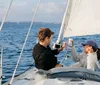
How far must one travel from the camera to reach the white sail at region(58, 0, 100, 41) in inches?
333

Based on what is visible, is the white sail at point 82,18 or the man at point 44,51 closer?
the man at point 44,51

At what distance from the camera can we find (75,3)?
28.1 ft

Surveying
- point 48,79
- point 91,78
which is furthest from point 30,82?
point 91,78

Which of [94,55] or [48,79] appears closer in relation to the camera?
[48,79]

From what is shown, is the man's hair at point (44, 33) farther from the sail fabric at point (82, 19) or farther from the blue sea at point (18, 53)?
the sail fabric at point (82, 19)

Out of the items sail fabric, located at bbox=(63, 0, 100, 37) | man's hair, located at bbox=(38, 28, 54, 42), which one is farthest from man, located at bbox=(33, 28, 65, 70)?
sail fabric, located at bbox=(63, 0, 100, 37)

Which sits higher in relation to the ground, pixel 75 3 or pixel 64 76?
pixel 75 3

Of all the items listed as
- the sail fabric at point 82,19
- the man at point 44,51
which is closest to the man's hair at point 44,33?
the man at point 44,51

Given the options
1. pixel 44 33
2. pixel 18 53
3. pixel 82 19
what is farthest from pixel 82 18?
pixel 18 53

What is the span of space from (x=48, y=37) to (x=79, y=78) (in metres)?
0.99

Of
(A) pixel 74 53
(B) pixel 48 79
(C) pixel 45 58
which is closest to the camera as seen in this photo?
(B) pixel 48 79

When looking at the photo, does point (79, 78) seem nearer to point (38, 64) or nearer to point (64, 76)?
point (64, 76)

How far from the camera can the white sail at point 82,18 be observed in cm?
846

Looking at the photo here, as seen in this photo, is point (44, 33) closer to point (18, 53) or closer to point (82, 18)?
point (82, 18)
